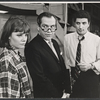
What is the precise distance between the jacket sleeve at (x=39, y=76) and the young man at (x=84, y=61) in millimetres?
341

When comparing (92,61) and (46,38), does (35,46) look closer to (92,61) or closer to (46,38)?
(46,38)

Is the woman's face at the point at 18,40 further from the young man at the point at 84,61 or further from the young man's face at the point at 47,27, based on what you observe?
the young man at the point at 84,61

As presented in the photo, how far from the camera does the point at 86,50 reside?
318 centimetres

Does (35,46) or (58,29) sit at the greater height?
(58,29)

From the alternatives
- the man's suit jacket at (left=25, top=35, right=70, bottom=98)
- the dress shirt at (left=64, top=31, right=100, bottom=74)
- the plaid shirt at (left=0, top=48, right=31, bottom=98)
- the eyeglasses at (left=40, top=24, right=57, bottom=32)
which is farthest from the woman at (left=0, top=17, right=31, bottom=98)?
the dress shirt at (left=64, top=31, right=100, bottom=74)

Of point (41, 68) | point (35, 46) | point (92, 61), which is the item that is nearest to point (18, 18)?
point (35, 46)

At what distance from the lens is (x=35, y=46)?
3.18 m

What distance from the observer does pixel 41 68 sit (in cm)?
313

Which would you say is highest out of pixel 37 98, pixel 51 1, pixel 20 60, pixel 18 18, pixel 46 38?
pixel 51 1

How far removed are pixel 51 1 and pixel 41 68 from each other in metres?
0.99

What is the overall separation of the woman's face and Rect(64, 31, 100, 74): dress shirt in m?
0.61

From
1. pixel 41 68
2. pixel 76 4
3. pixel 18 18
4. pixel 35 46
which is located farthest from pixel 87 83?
pixel 18 18

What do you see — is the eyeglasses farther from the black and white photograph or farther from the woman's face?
the woman's face

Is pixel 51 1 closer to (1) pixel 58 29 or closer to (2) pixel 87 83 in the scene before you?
(1) pixel 58 29
